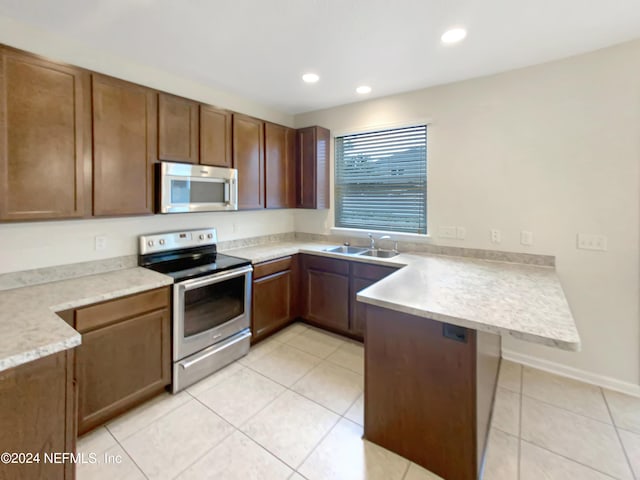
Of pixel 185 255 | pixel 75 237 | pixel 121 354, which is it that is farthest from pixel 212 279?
pixel 75 237

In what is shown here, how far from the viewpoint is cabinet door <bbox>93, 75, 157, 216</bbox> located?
6.57 ft

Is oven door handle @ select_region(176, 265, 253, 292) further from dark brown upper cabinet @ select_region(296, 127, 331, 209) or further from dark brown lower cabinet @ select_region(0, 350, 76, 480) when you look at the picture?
dark brown upper cabinet @ select_region(296, 127, 331, 209)

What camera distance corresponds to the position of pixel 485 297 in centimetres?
169

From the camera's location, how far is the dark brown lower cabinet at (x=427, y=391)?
1439mm

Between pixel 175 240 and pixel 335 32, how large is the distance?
209cm

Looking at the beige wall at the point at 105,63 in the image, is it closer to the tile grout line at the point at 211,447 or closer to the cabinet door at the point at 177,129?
the cabinet door at the point at 177,129

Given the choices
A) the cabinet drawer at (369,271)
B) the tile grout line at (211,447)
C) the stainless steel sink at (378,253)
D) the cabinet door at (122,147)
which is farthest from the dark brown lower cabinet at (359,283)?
the cabinet door at (122,147)

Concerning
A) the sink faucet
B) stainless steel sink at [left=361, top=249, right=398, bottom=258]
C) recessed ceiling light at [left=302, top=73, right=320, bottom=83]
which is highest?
recessed ceiling light at [left=302, top=73, right=320, bottom=83]

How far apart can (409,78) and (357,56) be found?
2.24ft

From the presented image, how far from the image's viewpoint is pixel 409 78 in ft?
8.97

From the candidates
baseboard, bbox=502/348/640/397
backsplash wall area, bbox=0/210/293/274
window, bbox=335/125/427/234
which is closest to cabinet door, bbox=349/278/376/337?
window, bbox=335/125/427/234

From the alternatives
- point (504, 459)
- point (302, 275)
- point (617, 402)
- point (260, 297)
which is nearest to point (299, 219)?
point (302, 275)

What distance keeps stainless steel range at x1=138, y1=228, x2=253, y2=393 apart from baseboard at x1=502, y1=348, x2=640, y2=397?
2436mm

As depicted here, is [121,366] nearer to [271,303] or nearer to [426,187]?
[271,303]
